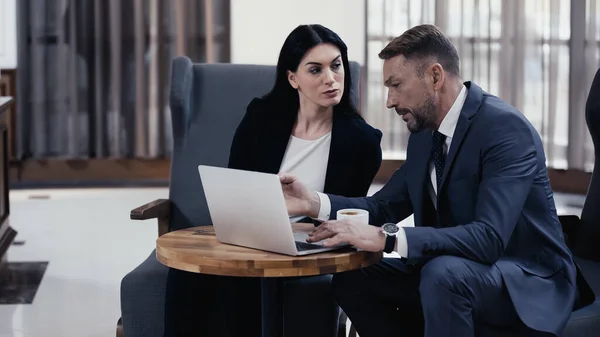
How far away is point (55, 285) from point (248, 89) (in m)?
1.54

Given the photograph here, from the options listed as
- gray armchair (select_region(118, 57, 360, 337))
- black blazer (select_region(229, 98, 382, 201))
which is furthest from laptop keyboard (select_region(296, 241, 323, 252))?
gray armchair (select_region(118, 57, 360, 337))

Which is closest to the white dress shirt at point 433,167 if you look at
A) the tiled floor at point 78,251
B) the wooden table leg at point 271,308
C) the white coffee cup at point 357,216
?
the white coffee cup at point 357,216

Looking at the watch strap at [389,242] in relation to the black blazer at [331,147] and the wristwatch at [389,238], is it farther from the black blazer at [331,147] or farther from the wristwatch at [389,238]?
the black blazer at [331,147]

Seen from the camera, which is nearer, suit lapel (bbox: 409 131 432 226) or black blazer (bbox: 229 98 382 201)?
suit lapel (bbox: 409 131 432 226)

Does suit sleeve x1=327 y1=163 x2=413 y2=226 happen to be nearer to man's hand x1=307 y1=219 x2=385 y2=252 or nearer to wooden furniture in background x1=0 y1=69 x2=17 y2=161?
man's hand x1=307 y1=219 x2=385 y2=252

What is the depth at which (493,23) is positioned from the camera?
727 cm

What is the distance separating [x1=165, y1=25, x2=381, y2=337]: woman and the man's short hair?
557 mm

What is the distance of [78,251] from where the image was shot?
5082 mm

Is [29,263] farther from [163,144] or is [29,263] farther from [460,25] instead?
[460,25]

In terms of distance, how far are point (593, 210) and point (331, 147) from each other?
799mm

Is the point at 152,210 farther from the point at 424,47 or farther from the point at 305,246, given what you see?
the point at 424,47

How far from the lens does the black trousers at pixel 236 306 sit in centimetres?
280

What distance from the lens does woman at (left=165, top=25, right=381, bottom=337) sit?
2.84m

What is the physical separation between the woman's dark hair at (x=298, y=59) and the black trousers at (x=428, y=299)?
0.66 m
